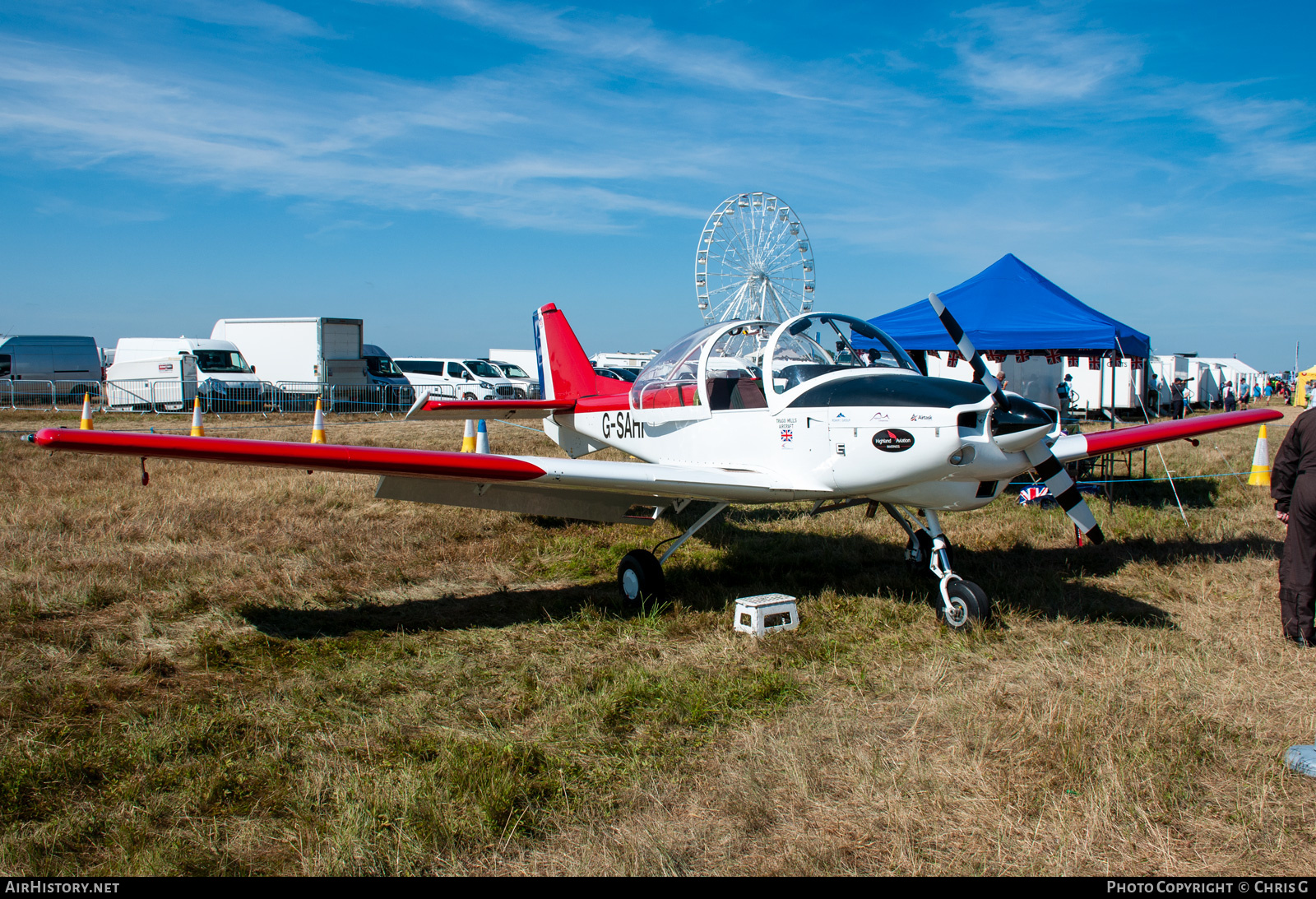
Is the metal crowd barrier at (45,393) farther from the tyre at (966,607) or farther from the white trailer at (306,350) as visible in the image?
the tyre at (966,607)

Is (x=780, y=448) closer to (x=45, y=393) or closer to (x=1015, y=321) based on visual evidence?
(x=1015, y=321)

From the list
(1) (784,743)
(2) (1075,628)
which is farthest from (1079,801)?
(2) (1075,628)

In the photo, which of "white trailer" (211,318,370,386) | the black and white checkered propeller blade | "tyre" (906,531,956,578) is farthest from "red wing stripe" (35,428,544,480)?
"white trailer" (211,318,370,386)

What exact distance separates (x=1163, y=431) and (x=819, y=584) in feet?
11.8

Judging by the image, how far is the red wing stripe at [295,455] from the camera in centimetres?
456

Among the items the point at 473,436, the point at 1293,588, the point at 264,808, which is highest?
the point at 473,436

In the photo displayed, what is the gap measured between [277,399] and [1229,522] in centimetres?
2304

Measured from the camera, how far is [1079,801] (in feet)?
10.2

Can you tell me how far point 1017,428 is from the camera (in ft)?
16.9

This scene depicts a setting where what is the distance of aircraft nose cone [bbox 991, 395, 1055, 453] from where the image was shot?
16.8 ft

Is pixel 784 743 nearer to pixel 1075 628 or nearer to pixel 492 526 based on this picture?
pixel 1075 628

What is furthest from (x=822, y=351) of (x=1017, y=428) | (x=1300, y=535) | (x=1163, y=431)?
(x=1163, y=431)

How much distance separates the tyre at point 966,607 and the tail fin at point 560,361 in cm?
502

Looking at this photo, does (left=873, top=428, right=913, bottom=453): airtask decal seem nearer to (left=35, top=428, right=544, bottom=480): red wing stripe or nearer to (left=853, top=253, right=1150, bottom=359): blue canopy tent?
(left=35, top=428, right=544, bottom=480): red wing stripe
